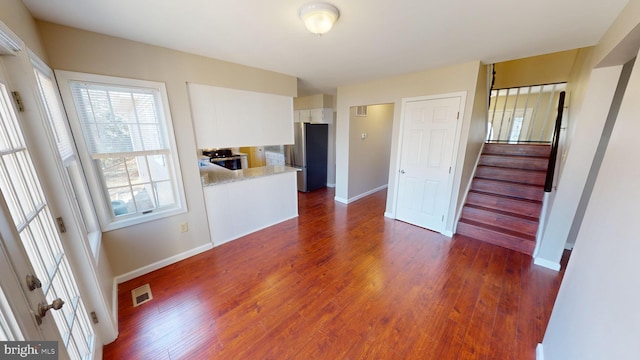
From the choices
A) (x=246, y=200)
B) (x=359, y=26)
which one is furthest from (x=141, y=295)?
(x=359, y=26)

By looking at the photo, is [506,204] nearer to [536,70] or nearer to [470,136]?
[470,136]

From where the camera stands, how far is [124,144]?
2051 millimetres

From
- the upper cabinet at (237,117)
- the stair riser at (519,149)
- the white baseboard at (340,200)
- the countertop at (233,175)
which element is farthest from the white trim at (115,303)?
the stair riser at (519,149)

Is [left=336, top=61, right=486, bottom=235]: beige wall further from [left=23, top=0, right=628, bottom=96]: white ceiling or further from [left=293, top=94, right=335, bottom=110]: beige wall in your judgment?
[left=293, top=94, right=335, bottom=110]: beige wall

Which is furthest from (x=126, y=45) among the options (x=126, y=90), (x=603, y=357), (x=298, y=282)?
(x=603, y=357)

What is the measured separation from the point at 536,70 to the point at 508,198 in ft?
8.80

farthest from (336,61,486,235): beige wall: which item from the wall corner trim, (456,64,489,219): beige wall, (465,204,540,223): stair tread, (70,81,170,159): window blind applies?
(70,81,170,159): window blind

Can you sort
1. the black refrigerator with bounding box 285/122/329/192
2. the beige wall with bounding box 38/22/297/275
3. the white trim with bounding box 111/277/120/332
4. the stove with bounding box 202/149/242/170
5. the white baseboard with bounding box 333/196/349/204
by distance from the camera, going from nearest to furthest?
the white trim with bounding box 111/277/120/332, the beige wall with bounding box 38/22/297/275, the white baseboard with bounding box 333/196/349/204, the stove with bounding box 202/149/242/170, the black refrigerator with bounding box 285/122/329/192

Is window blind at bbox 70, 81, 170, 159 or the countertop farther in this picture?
the countertop

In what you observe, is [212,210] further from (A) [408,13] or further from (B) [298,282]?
(A) [408,13]

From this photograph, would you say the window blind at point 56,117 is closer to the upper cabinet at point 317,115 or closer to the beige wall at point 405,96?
the beige wall at point 405,96

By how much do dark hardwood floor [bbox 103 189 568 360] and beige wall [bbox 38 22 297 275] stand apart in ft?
0.85

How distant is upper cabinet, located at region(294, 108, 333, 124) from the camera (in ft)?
16.6

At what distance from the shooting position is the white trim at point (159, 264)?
217 centimetres
